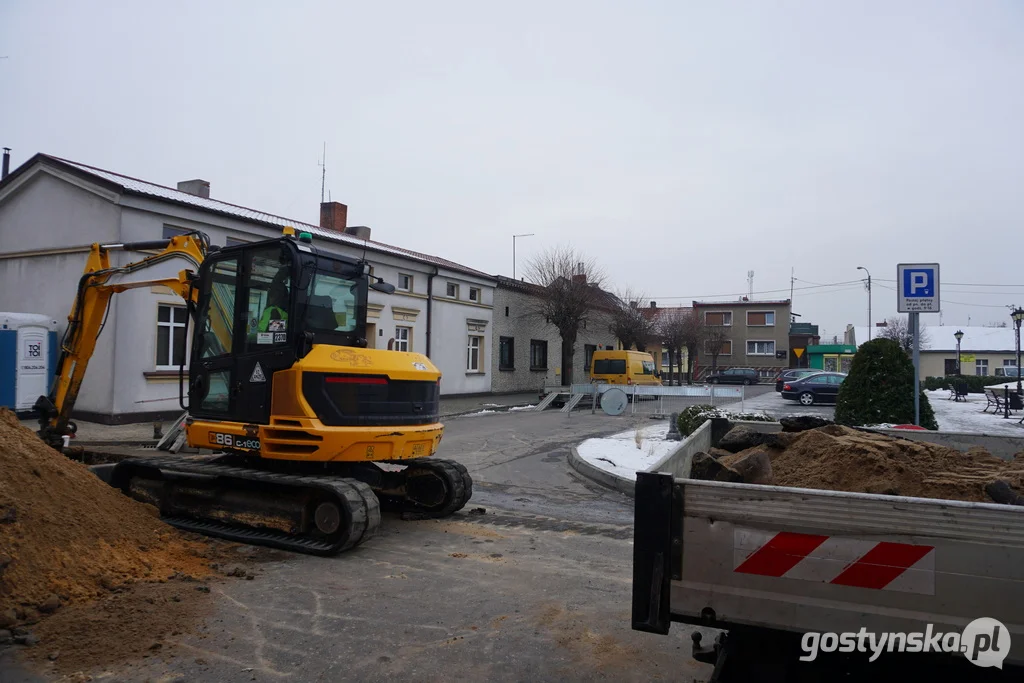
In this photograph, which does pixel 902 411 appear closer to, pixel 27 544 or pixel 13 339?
pixel 27 544

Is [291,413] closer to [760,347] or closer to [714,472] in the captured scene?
[714,472]

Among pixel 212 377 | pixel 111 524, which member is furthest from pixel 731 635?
pixel 212 377

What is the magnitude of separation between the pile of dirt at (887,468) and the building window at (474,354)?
25.0 meters

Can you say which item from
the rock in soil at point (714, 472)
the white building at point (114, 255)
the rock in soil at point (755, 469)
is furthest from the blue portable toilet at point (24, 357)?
the rock in soil at point (755, 469)

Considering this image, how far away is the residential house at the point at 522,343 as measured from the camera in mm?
30828

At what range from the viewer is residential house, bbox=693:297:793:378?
60.2 meters

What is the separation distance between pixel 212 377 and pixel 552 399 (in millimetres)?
19037

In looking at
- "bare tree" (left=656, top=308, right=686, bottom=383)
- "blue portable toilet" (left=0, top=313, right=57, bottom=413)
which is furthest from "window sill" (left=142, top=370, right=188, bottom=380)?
"bare tree" (left=656, top=308, right=686, bottom=383)

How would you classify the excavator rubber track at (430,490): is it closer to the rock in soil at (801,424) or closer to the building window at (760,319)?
the rock in soil at (801,424)

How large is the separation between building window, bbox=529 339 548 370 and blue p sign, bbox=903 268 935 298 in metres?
23.9

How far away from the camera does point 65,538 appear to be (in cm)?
528

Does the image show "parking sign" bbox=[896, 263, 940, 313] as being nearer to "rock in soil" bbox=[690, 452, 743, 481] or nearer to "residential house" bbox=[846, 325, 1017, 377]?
"rock in soil" bbox=[690, 452, 743, 481]

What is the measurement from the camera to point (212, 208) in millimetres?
17766

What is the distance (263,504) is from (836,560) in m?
A: 5.64
